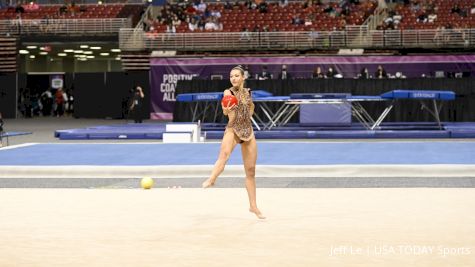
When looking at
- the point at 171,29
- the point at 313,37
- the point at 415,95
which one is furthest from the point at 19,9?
the point at 415,95

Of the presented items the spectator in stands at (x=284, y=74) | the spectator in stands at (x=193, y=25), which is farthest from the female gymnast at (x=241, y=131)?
the spectator in stands at (x=193, y=25)

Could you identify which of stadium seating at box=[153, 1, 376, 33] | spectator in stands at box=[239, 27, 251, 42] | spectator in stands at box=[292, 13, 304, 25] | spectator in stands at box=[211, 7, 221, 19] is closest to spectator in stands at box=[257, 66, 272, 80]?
spectator in stands at box=[239, 27, 251, 42]

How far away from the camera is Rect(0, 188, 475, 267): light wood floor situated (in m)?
7.85

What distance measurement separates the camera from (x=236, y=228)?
964cm

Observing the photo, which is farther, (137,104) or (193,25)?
(193,25)

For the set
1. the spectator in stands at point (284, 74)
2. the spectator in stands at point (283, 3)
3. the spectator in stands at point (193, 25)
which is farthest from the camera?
the spectator in stands at point (283, 3)

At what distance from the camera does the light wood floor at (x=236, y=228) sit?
7.85m

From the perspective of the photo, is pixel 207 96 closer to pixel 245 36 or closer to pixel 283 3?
pixel 245 36

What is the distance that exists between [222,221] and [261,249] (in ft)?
6.33

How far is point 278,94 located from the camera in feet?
108

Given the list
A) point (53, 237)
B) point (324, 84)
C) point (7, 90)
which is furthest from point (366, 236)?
point (7, 90)

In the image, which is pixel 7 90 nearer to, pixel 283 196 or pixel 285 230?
pixel 283 196

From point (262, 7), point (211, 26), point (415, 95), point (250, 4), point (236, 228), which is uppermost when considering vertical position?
point (250, 4)

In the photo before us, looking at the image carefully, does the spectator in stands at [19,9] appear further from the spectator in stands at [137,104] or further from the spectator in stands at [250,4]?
the spectator in stands at [137,104]
